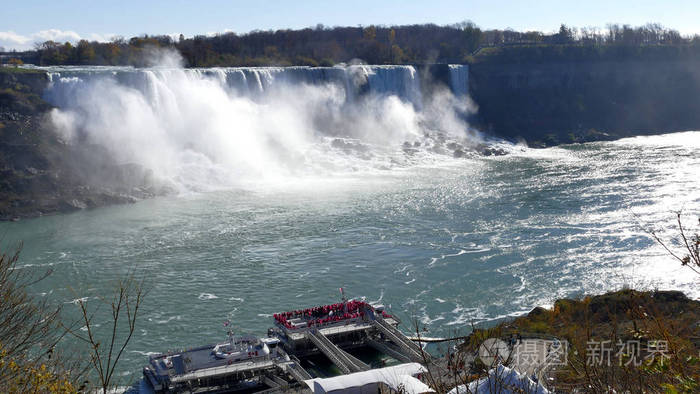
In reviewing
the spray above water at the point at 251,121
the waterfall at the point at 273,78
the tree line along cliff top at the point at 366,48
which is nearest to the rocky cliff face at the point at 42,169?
the spray above water at the point at 251,121

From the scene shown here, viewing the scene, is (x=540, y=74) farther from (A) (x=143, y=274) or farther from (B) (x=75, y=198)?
(A) (x=143, y=274)

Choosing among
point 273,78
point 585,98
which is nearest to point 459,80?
point 585,98

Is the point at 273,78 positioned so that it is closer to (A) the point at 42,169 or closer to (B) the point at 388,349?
(A) the point at 42,169

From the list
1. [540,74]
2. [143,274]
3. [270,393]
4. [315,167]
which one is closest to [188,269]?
[143,274]

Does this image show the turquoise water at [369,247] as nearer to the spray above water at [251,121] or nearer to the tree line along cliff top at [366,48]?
the spray above water at [251,121]

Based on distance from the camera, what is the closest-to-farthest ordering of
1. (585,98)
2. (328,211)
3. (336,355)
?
(336,355), (328,211), (585,98)
